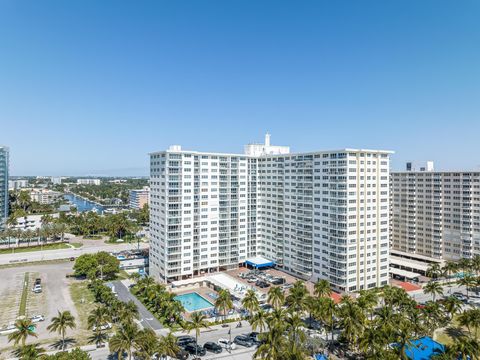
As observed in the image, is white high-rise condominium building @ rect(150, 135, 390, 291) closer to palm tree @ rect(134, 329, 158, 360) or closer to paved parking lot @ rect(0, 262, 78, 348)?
paved parking lot @ rect(0, 262, 78, 348)

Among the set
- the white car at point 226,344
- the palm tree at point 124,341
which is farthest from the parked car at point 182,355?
the palm tree at point 124,341

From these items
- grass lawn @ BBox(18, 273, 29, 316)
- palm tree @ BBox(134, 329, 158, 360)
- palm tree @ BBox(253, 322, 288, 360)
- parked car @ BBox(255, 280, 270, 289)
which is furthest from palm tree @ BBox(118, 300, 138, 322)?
parked car @ BBox(255, 280, 270, 289)

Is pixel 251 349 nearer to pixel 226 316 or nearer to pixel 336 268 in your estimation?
pixel 226 316

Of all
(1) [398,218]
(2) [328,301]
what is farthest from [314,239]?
(1) [398,218]

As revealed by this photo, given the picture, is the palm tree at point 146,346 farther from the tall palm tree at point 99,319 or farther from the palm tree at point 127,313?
the tall palm tree at point 99,319

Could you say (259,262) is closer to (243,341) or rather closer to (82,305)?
(243,341)
